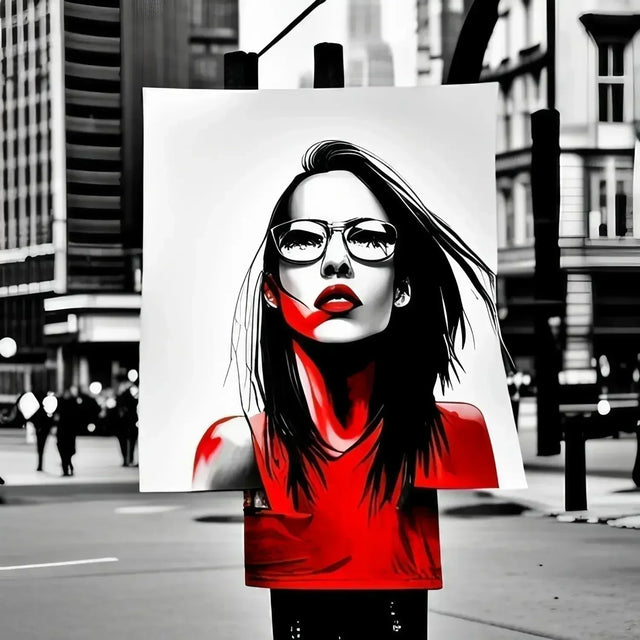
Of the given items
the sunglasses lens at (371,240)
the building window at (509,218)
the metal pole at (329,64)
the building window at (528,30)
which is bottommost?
the sunglasses lens at (371,240)

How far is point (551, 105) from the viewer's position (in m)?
21.3

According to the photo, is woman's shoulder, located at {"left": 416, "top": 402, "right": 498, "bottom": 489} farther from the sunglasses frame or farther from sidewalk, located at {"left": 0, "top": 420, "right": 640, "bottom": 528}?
sidewalk, located at {"left": 0, "top": 420, "right": 640, "bottom": 528}

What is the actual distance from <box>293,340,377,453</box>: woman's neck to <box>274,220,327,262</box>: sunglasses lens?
0.21 metres

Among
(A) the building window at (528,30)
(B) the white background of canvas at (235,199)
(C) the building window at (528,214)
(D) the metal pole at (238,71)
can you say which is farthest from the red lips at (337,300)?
(A) the building window at (528,30)

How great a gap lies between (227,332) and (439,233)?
1.79ft

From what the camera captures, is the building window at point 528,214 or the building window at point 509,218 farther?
the building window at point 509,218

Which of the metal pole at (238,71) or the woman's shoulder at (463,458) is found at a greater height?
the metal pole at (238,71)

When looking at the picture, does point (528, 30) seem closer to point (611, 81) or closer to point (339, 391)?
point (611, 81)

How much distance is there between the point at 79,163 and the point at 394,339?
2966 cm

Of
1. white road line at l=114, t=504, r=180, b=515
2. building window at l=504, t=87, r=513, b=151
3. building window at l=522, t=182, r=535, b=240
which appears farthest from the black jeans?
building window at l=504, t=87, r=513, b=151

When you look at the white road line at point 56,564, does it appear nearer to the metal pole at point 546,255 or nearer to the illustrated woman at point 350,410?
the illustrated woman at point 350,410

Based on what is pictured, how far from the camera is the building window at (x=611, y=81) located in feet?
82.4

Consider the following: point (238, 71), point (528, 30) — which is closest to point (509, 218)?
point (528, 30)

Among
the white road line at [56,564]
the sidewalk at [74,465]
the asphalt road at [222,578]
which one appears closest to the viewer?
the asphalt road at [222,578]
